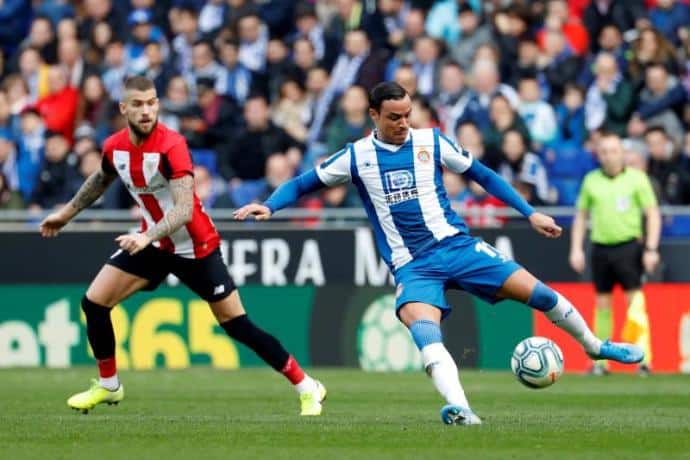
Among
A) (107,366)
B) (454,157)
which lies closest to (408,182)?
(454,157)

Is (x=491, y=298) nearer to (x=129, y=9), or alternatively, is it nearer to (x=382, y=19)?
(x=382, y=19)

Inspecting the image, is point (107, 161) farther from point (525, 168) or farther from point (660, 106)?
point (660, 106)

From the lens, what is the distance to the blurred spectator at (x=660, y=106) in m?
19.6

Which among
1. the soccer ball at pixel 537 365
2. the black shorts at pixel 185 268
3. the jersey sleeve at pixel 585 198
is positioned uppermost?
the jersey sleeve at pixel 585 198

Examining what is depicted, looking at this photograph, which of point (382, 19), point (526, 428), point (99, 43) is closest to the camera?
point (526, 428)

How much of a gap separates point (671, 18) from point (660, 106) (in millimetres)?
1779

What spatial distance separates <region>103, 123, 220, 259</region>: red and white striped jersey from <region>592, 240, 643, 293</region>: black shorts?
6722 millimetres

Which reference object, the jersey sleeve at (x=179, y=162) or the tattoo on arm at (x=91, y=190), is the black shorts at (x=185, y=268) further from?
the jersey sleeve at (x=179, y=162)

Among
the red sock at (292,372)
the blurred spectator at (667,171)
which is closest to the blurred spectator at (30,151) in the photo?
the blurred spectator at (667,171)

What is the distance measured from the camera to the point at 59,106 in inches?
913

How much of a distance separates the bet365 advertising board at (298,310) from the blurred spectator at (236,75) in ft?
12.0

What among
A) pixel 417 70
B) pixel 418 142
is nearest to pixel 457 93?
pixel 417 70

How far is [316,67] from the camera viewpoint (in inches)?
862

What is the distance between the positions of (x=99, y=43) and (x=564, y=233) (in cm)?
858
